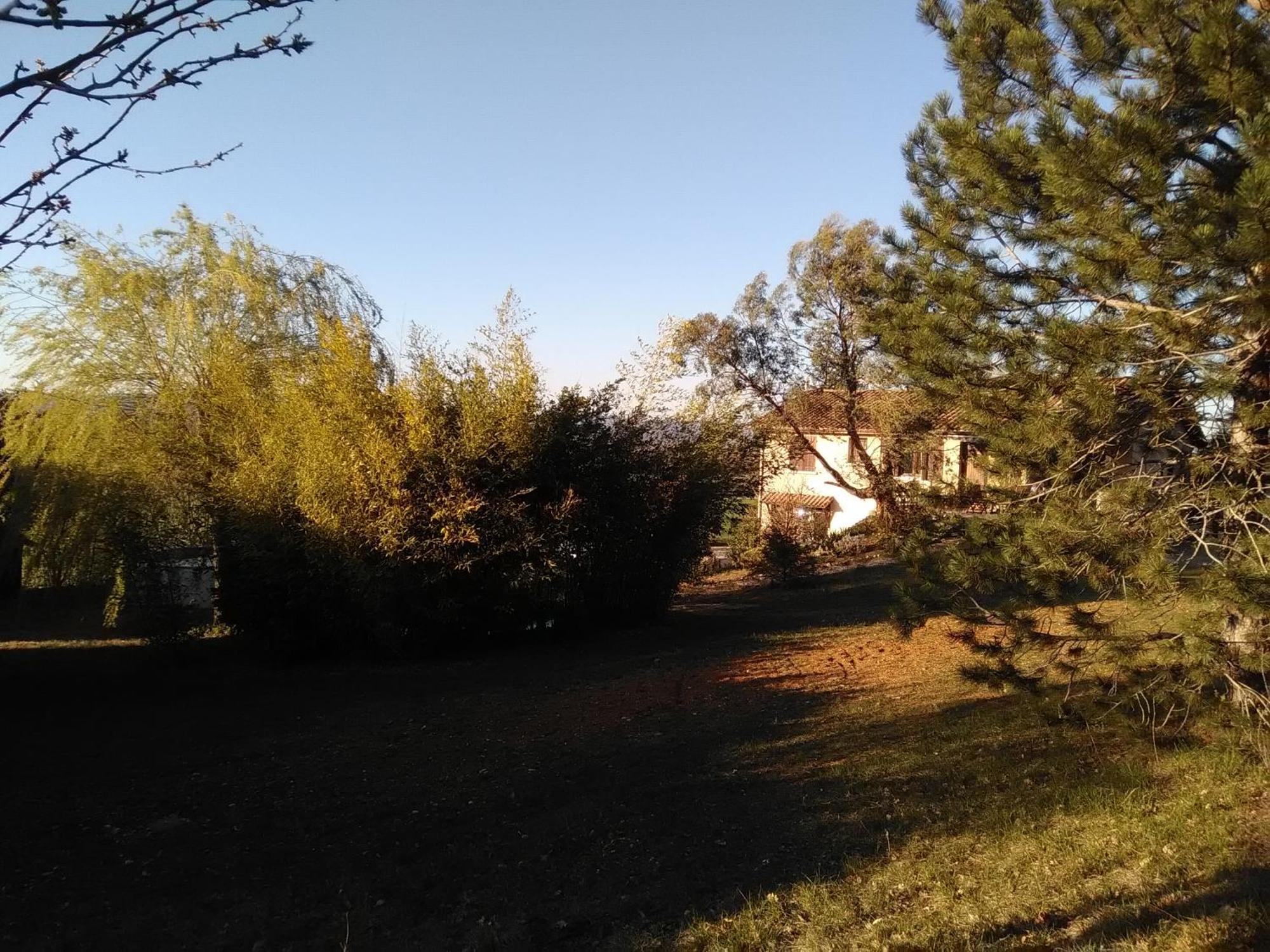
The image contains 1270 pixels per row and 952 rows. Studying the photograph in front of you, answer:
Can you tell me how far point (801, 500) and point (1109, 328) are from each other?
1126 inches

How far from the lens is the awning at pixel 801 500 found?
96.1ft

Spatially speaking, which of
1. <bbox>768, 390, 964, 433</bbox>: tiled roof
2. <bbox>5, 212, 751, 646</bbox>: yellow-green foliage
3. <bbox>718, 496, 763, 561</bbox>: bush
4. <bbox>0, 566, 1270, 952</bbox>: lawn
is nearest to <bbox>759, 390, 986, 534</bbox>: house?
<bbox>768, 390, 964, 433</bbox>: tiled roof

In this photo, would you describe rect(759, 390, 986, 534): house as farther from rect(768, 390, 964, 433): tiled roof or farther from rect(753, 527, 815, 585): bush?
rect(753, 527, 815, 585): bush

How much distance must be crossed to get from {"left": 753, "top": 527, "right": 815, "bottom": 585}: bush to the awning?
14.5ft

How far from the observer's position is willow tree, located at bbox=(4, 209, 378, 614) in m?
14.2

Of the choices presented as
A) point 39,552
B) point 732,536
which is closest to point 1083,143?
point 39,552

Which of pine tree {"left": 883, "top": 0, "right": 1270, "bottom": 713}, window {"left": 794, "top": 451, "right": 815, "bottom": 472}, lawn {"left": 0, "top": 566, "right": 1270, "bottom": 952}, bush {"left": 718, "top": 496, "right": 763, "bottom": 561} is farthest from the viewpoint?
window {"left": 794, "top": 451, "right": 815, "bottom": 472}

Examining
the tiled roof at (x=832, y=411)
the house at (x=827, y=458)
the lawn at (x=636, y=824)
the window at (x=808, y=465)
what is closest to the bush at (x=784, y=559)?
the house at (x=827, y=458)

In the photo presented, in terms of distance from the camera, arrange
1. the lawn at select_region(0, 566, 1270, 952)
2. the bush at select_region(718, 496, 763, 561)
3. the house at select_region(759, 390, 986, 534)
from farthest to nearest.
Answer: the bush at select_region(718, 496, 763, 561) → the house at select_region(759, 390, 986, 534) → the lawn at select_region(0, 566, 1270, 952)

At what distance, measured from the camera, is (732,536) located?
26812 millimetres

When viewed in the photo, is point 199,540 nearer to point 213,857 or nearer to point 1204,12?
point 213,857

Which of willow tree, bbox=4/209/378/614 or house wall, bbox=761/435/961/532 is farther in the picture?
house wall, bbox=761/435/961/532

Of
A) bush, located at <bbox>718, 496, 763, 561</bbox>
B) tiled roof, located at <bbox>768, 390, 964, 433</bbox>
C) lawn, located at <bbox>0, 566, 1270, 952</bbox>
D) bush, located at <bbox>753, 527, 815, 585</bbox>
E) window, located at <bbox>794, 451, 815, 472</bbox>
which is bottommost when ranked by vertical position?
lawn, located at <bbox>0, 566, 1270, 952</bbox>

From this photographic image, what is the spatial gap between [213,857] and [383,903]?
64.5 inches
